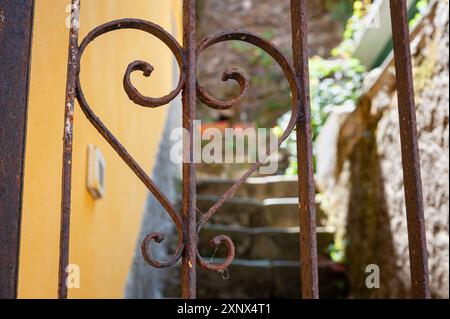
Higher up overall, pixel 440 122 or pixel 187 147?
pixel 440 122

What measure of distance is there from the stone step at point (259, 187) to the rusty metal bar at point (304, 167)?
3193 millimetres

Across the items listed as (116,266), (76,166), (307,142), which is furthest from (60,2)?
(116,266)

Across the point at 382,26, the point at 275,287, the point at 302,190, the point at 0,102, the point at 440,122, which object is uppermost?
the point at 382,26

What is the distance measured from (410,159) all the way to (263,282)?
89.6 inches

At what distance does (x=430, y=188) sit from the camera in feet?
7.52

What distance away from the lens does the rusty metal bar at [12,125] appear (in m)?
0.88

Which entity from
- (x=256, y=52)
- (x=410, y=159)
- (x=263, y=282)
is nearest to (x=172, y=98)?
(x=410, y=159)

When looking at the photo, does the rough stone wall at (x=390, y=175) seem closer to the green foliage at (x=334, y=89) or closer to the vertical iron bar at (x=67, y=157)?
the green foliage at (x=334, y=89)

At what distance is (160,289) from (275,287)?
23.7 inches

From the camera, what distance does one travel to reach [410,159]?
1.00m

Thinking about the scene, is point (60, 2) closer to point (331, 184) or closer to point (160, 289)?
point (160, 289)

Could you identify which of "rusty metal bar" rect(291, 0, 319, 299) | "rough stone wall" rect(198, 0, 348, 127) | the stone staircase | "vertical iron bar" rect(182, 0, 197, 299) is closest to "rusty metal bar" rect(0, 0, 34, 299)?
"vertical iron bar" rect(182, 0, 197, 299)

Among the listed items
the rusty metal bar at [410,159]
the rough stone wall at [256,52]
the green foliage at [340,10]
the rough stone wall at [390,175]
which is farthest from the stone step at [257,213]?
the green foliage at [340,10]

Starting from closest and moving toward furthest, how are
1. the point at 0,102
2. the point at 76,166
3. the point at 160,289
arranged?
the point at 0,102 → the point at 76,166 → the point at 160,289
